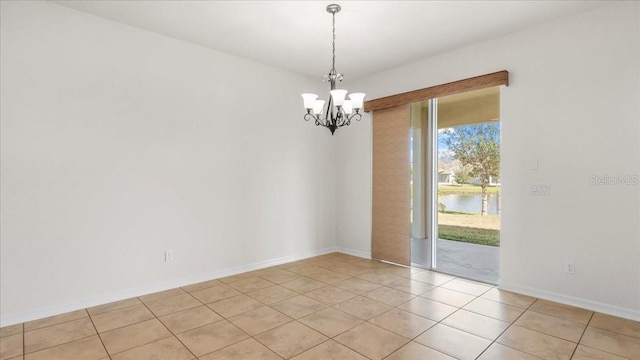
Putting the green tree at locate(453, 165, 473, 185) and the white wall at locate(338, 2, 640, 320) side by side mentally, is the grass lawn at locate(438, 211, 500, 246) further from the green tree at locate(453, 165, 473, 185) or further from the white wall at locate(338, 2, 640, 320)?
the white wall at locate(338, 2, 640, 320)

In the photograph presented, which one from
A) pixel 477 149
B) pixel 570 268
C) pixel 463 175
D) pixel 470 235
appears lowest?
pixel 470 235

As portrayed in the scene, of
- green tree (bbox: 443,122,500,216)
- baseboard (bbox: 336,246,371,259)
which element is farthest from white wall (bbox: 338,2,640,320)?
green tree (bbox: 443,122,500,216)

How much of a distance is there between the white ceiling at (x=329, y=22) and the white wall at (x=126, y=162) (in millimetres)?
310

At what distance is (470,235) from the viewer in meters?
6.84

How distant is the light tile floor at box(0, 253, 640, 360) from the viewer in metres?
2.25

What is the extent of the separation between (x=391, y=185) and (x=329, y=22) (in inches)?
92.0

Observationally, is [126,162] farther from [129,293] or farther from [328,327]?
[328,327]


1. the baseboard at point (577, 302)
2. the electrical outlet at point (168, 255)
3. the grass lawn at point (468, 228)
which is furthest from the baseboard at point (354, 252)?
the electrical outlet at point (168, 255)

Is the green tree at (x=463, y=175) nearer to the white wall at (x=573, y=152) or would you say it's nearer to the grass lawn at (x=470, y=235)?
the grass lawn at (x=470, y=235)

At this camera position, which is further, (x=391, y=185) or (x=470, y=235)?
(x=470, y=235)

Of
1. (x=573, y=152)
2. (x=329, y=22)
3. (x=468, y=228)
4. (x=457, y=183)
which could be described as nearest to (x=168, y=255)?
(x=329, y=22)

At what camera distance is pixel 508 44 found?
136 inches

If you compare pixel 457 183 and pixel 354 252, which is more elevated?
pixel 457 183

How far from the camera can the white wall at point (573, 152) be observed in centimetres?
280
